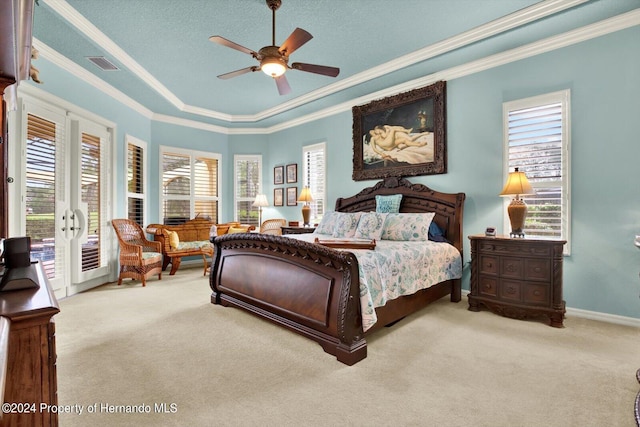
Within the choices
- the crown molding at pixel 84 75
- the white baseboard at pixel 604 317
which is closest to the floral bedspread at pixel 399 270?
the white baseboard at pixel 604 317

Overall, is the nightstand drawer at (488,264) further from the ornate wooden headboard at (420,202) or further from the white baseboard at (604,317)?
the white baseboard at (604,317)

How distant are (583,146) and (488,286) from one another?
1.79 meters

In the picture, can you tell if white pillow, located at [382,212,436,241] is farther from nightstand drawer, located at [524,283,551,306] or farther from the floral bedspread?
nightstand drawer, located at [524,283,551,306]

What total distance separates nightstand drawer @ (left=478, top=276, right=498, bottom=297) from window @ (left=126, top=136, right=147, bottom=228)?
18.4 ft

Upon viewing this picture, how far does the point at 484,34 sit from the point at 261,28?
2461 millimetres

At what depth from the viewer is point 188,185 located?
662 cm

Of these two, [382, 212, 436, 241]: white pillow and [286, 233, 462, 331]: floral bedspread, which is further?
[382, 212, 436, 241]: white pillow

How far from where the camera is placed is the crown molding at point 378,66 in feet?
9.99

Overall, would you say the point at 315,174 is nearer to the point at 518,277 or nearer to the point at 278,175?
the point at 278,175

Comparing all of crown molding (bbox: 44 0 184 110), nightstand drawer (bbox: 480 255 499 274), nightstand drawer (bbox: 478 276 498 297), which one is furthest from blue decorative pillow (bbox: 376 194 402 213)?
crown molding (bbox: 44 0 184 110)

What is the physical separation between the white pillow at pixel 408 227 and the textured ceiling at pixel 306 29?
6.56 ft

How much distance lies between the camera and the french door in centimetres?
358

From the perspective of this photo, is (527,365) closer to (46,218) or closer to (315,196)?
(315,196)

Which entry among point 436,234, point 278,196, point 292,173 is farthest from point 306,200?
point 436,234
